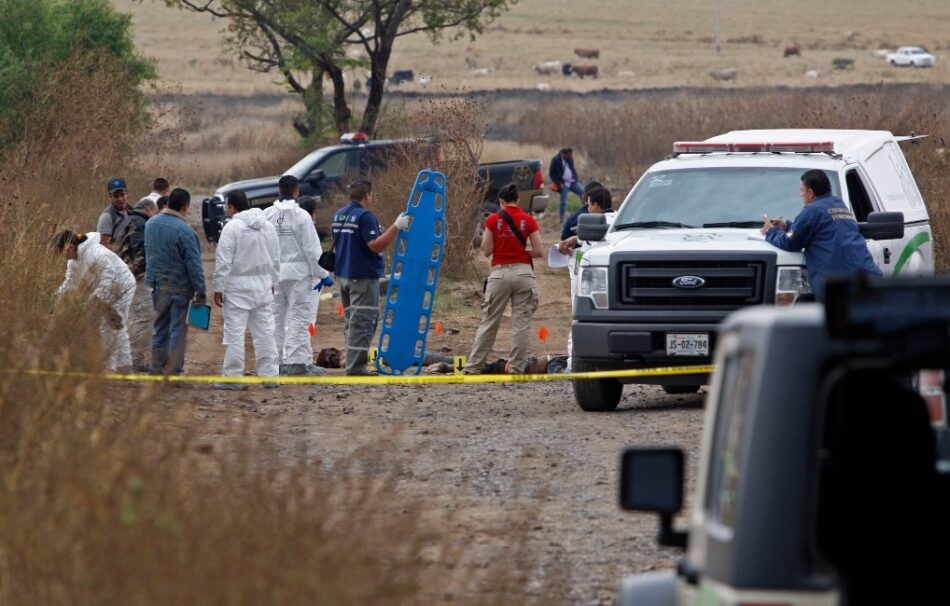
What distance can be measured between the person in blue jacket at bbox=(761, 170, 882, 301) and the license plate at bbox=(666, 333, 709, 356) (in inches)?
31.9

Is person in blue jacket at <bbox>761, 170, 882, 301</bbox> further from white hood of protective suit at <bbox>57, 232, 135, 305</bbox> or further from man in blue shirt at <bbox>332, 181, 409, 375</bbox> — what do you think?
white hood of protective suit at <bbox>57, 232, 135, 305</bbox>

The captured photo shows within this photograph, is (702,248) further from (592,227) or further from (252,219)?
(252,219)

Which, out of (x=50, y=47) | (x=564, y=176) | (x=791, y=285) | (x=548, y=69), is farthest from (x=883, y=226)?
(x=548, y=69)

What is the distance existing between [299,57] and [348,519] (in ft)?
94.8

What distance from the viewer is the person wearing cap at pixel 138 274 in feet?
48.8

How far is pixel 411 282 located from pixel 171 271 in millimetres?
2055

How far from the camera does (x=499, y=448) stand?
1070 cm

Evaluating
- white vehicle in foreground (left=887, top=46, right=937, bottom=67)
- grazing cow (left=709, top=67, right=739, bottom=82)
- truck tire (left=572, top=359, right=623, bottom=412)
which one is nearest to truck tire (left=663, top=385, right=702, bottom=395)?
truck tire (left=572, top=359, right=623, bottom=412)

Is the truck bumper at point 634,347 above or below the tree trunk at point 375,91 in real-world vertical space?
below

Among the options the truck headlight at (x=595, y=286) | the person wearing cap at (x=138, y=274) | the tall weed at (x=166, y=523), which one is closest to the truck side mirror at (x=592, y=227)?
the truck headlight at (x=595, y=286)

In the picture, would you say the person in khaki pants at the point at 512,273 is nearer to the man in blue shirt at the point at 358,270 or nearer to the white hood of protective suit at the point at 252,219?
the man in blue shirt at the point at 358,270

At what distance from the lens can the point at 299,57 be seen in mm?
32969

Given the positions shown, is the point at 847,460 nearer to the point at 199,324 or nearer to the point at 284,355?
the point at 199,324

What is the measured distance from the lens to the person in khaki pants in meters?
14.1
